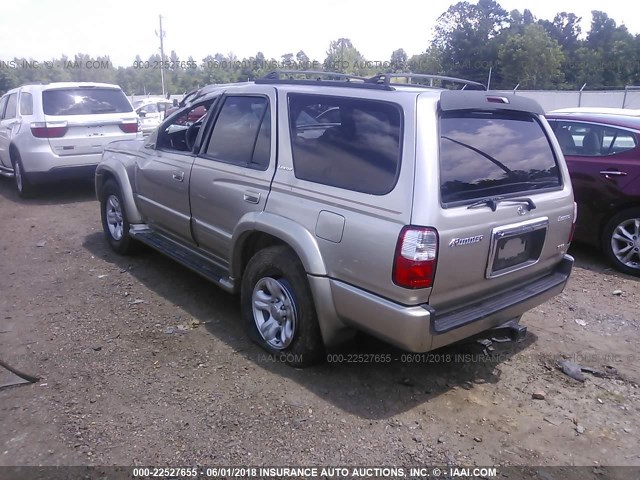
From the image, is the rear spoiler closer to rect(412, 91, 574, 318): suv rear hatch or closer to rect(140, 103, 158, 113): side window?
rect(412, 91, 574, 318): suv rear hatch

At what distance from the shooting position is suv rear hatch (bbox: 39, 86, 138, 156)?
8469mm

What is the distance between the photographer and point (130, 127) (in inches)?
363

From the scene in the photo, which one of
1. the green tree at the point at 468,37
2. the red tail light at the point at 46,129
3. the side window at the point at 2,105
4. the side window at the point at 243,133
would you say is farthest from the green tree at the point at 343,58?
the side window at the point at 243,133

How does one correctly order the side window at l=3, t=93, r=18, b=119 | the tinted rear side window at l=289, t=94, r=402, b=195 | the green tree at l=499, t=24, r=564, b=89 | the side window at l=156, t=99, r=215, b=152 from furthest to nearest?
1. the green tree at l=499, t=24, r=564, b=89
2. the side window at l=3, t=93, r=18, b=119
3. the side window at l=156, t=99, r=215, b=152
4. the tinted rear side window at l=289, t=94, r=402, b=195

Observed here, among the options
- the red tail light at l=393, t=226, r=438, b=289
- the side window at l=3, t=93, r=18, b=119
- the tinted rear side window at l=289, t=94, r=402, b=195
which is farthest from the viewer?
the side window at l=3, t=93, r=18, b=119

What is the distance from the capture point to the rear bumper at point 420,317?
115 inches

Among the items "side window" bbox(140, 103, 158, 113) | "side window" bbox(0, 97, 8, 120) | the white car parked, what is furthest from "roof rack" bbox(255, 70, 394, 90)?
"side window" bbox(140, 103, 158, 113)

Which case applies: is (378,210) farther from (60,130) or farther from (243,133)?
(60,130)

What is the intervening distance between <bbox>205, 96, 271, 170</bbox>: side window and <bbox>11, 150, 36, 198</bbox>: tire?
225 inches

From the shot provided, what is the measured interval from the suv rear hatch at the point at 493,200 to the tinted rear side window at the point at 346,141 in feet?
0.75

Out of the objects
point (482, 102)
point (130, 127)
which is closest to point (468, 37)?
point (130, 127)

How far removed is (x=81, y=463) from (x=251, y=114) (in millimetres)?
2578

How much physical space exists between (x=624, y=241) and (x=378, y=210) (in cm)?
409

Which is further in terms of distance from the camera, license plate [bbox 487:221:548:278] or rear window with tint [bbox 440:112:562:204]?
license plate [bbox 487:221:548:278]
